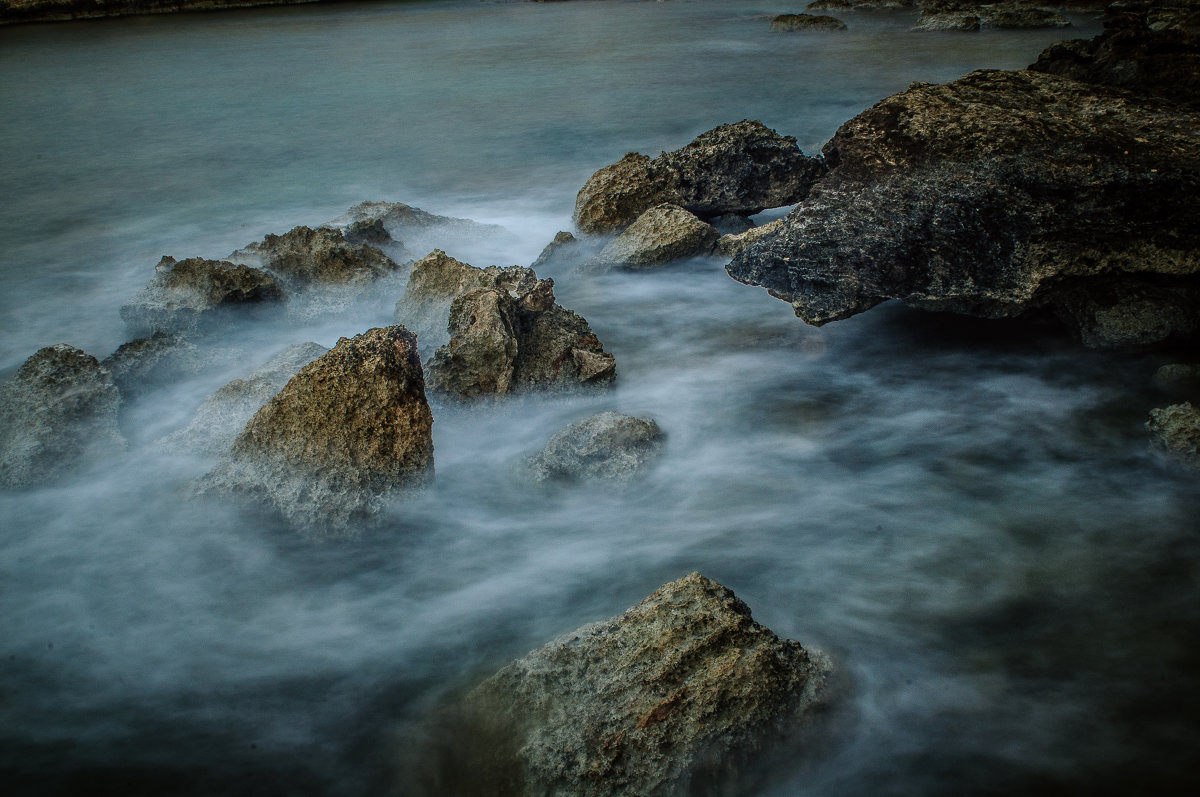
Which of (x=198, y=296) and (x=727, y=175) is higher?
(x=727, y=175)

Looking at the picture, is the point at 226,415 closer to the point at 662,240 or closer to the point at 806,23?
the point at 662,240

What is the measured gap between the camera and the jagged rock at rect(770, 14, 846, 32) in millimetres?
19281

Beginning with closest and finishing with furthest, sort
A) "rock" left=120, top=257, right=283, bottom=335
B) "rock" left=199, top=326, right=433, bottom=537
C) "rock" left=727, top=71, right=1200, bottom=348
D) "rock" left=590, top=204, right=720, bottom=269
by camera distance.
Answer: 1. "rock" left=199, top=326, right=433, bottom=537
2. "rock" left=727, top=71, right=1200, bottom=348
3. "rock" left=120, top=257, right=283, bottom=335
4. "rock" left=590, top=204, right=720, bottom=269

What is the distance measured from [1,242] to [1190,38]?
9.67m

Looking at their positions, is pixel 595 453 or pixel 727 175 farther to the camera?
pixel 727 175

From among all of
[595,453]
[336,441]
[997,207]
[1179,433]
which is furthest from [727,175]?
[336,441]

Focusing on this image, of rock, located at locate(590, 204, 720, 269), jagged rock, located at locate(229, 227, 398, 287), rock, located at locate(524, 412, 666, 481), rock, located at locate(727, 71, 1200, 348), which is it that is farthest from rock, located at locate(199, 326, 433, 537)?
rock, located at locate(590, 204, 720, 269)

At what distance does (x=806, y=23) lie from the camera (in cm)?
1952

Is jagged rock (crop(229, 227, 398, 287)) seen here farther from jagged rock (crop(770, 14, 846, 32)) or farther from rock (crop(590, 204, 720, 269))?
jagged rock (crop(770, 14, 846, 32))

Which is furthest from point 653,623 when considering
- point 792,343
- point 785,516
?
point 792,343

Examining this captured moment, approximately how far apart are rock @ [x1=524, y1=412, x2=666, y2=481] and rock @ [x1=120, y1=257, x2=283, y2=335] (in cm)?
270

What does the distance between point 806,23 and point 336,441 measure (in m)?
19.9

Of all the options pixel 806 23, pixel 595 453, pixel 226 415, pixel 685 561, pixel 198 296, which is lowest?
pixel 685 561

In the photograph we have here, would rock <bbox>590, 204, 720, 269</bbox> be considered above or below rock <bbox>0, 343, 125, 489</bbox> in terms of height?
above
